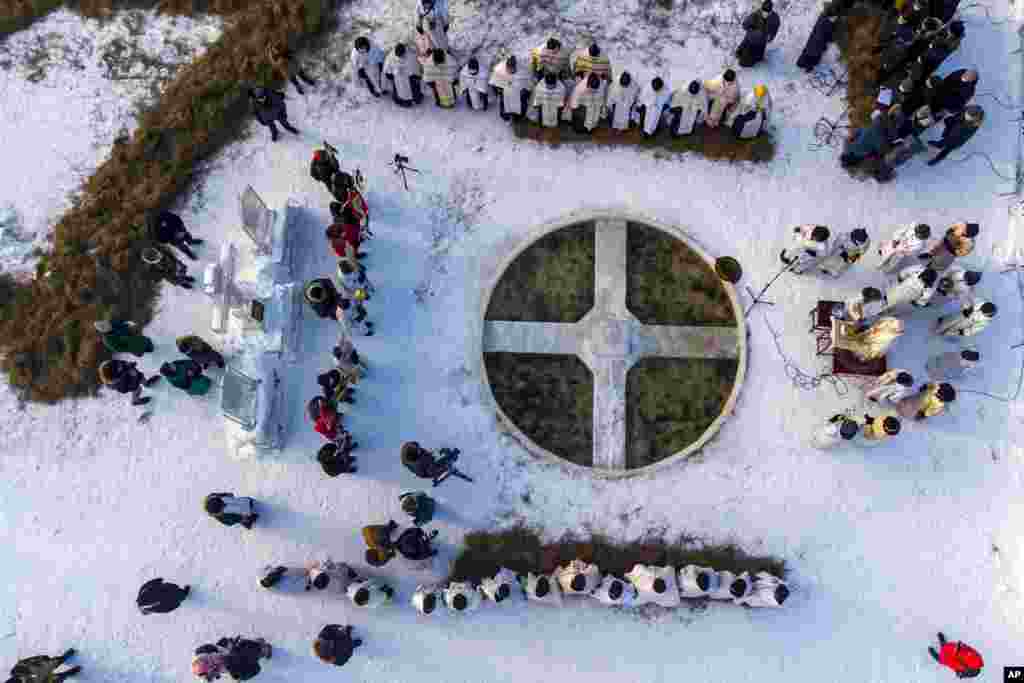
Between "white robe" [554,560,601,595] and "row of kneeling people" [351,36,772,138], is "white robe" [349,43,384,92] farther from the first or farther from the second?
"white robe" [554,560,601,595]

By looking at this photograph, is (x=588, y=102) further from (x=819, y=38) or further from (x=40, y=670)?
(x=40, y=670)

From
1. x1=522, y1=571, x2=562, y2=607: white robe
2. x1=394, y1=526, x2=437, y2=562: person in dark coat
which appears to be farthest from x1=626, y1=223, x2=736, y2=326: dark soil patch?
x1=394, y1=526, x2=437, y2=562: person in dark coat

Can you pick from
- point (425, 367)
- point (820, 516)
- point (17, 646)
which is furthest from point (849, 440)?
point (17, 646)

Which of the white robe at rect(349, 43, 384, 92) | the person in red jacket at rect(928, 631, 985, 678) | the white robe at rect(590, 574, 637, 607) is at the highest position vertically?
the white robe at rect(349, 43, 384, 92)

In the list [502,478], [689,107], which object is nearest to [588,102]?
[689,107]

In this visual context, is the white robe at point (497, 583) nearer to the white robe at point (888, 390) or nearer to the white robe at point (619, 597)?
the white robe at point (619, 597)
